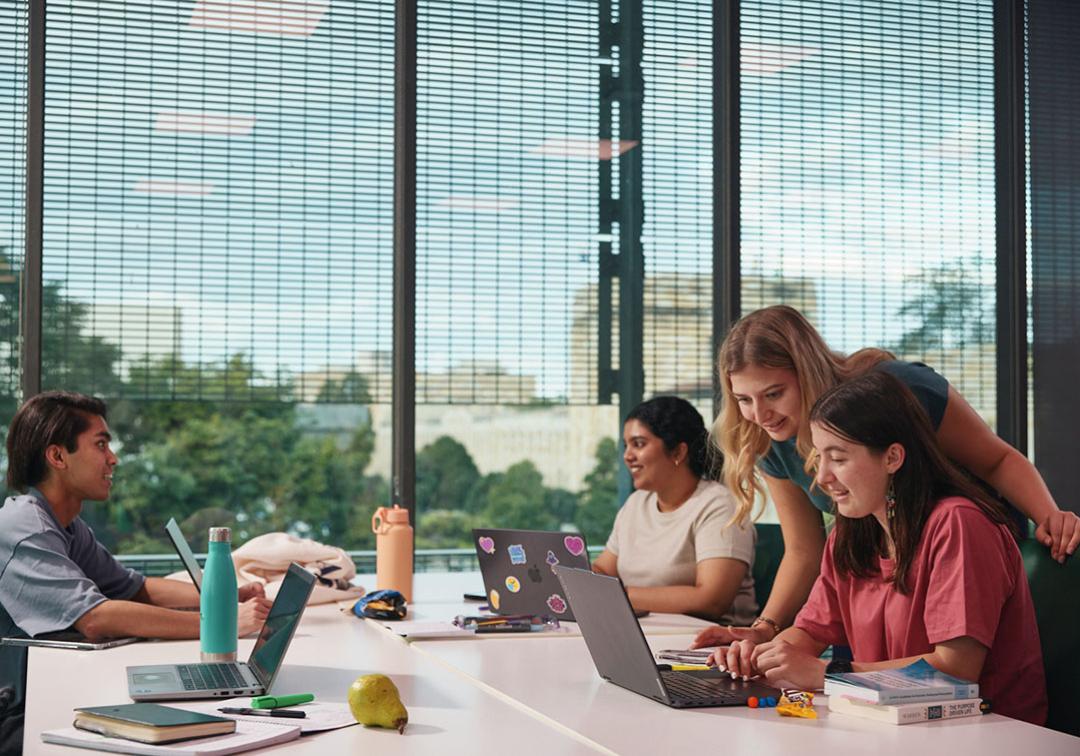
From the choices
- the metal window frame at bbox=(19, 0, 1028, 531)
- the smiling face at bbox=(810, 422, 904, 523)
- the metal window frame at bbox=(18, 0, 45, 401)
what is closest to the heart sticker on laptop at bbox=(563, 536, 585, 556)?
the smiling face at bbox=(810, 422, 904, 523)

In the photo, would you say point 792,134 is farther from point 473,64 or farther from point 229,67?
point 229,67

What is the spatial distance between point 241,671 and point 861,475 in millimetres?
1124

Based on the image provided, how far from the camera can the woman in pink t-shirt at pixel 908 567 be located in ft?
6.77

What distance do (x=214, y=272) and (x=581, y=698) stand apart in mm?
2510

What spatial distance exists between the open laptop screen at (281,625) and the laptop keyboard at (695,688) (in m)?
0.60

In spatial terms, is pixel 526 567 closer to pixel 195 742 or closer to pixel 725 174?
pixel 195 742

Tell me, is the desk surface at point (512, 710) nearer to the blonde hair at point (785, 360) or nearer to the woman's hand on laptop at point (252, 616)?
the woman's hand on laptop at point (252, 616)

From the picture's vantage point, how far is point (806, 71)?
15.5 feet

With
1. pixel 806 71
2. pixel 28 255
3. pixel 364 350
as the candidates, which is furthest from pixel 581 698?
pixel 806 71

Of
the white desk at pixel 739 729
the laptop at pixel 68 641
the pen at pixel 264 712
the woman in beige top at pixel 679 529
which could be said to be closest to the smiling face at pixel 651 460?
the woman in beige top at pixel 679 529

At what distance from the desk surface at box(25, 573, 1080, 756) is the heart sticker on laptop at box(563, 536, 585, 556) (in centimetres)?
19

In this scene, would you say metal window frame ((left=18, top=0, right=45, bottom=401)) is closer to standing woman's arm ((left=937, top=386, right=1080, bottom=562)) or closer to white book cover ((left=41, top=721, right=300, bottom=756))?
white book cover ((left=41, top=721, right=300, bottom=756))

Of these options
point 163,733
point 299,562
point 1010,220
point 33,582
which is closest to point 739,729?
point 163,733

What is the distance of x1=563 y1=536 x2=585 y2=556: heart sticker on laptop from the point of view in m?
2.74
